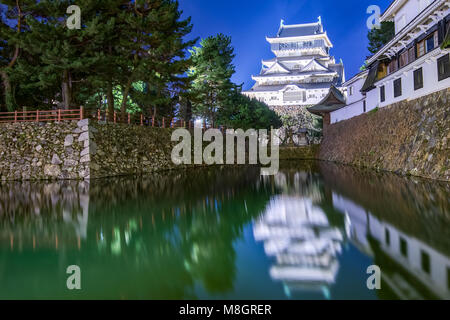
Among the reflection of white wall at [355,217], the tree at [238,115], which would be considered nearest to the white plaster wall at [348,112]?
the tree at [238,115]

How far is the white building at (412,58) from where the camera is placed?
45.1 ft

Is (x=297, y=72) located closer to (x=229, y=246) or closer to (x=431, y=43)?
(x=431, y=43)

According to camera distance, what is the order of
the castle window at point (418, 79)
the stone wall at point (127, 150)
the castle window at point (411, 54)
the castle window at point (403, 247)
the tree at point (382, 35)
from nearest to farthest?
the castle window at point (403, 247) < the castle window at point (418, 79) < the castle window at point (411, 54) < the stone wall at point (127, 150) < the tree at point (382, 35)

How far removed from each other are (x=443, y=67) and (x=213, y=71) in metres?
20.2

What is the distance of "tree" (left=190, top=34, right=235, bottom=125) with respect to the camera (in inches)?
1193

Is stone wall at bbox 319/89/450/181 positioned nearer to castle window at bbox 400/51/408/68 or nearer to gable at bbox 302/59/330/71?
castle window at bbox 400/51/408/68

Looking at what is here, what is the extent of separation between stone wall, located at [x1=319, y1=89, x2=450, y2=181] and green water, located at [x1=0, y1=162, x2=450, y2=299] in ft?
10.6

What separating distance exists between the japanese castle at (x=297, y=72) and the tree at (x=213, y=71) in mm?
20460

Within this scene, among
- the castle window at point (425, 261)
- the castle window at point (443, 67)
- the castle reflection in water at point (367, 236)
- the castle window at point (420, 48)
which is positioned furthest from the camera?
the castle window at point (420, 48)

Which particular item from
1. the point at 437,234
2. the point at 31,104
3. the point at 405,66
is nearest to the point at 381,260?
the point at 437,234

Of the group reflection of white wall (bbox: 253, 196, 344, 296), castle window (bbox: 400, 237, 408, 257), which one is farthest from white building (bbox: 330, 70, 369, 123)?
castle window (bbox: 400, 237, 408, 257)

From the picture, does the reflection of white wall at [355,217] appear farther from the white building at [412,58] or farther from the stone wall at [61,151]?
the stone wall at [61,151]

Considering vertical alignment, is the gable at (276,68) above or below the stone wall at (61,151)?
above

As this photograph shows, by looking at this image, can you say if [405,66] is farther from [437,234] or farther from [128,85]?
[128,85]
